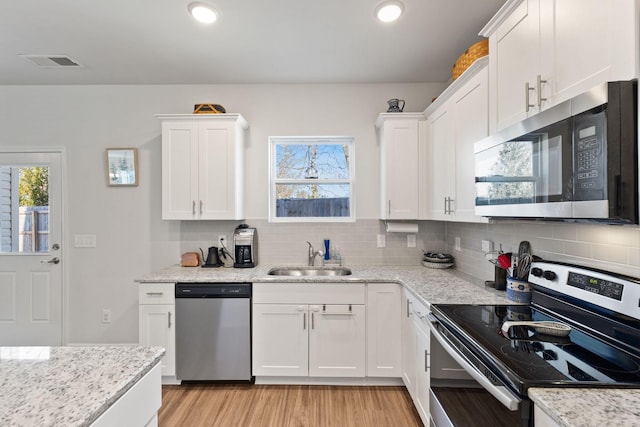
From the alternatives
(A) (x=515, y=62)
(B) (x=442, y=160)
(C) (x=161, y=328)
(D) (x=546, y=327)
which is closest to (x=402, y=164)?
(B) (x=442, y=160)

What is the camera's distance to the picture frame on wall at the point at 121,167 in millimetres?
3035

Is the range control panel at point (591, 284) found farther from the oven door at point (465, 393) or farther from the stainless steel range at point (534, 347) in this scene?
the oven door at point (465, 393)

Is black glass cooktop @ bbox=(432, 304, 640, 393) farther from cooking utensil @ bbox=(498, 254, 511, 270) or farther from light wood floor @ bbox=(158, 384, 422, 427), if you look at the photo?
light wood floor @ bbox=(158, 384, 422, 427)

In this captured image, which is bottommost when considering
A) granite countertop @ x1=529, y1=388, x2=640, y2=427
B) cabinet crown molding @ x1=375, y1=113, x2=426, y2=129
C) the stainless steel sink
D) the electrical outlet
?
the stainless steel sink

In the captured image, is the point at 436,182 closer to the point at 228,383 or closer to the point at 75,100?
the point at 228,383

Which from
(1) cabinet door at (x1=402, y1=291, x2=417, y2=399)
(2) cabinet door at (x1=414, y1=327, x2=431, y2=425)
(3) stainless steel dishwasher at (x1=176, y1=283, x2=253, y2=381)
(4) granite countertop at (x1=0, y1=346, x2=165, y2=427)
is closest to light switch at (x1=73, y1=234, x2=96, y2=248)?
(3) stainless steel dishwasher at (x1=176, y1=283, x2=253, y2=381)

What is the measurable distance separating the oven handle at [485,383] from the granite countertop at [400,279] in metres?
0.37

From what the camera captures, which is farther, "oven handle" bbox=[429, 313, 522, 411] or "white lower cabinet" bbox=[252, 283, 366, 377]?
"white lower cabinet" bbox=[252, 283, 366, 377]

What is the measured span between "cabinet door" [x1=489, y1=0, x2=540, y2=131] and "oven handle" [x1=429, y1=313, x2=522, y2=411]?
1.11 m

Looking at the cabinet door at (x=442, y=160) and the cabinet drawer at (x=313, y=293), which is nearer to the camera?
the cabinet door at (x=442, y=160)

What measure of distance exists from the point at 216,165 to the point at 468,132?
6.70 feet

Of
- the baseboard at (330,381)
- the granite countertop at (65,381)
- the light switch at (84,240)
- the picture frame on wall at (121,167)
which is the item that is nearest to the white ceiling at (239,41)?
the picture frame on wall at (121,167)

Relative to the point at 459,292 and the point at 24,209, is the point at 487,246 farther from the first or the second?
the point at 24,209

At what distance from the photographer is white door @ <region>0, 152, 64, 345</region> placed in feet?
9.93
